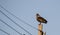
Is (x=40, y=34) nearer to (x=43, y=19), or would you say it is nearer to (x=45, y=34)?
(x=45, y=34)

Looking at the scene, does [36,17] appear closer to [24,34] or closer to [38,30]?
[38,30]

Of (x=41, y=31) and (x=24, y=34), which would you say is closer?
(x=24, y=34)

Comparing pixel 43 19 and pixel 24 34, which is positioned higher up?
pixel 43 19

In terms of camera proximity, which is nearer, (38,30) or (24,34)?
(24,34)

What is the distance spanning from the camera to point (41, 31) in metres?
20.3

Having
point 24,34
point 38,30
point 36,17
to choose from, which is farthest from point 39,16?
point 24,34

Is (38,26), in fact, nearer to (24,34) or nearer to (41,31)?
(41,31)

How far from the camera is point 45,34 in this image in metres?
20.3

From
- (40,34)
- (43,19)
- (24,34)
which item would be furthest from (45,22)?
(24,34)

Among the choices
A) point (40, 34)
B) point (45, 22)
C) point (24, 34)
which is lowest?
point (24, 34)

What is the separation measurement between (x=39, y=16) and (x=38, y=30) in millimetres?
1765

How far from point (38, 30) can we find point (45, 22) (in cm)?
159

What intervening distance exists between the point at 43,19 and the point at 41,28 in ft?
3.87

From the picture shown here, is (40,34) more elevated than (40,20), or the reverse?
(40,20)
